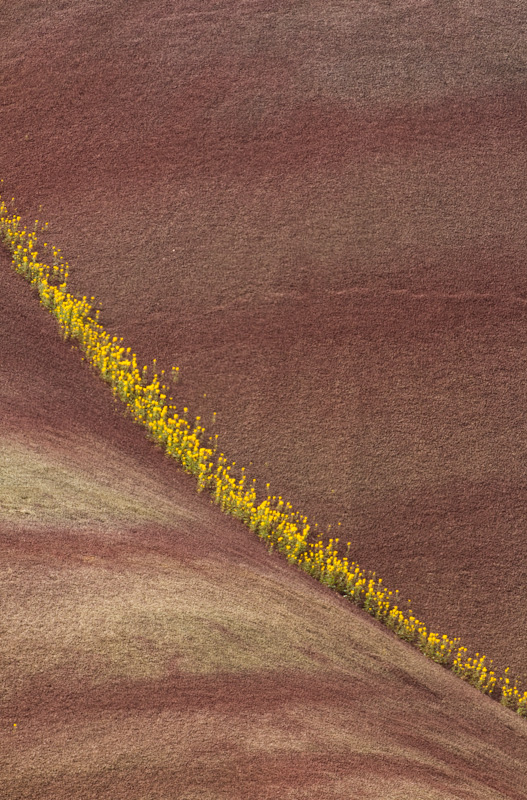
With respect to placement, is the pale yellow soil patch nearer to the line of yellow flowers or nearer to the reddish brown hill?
the reddish brown hill

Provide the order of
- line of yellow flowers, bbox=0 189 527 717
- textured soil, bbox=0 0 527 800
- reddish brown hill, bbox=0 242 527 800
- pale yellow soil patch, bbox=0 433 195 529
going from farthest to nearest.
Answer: line of yellow flowers, bbox=0 189 527 717 → pale yellow soil patch, bbox=0 433 195 529 → textured soil, bbox=0 0 527 800 → reddish brown hill, bbox=0 242 527 800

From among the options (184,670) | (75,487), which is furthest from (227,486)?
(184,670)

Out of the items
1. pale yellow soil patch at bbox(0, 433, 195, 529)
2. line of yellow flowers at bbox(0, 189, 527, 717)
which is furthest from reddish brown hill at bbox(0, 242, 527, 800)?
line of yellow flowers at bbox(0, 189, 527, 717)

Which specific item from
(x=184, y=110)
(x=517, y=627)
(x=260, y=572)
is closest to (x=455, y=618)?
(x=517, y=627)

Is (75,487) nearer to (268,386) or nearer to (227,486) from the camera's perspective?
(227,486)

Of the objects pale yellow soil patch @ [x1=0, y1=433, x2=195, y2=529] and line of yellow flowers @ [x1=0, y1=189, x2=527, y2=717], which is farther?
line of yellow flowers @ [x1=0, y1=189, x2=527, y2=717]

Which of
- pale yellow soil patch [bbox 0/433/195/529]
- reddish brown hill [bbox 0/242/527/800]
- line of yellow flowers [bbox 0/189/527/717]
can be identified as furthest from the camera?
line of yellow flowers [bbox 0/189/527/717]
